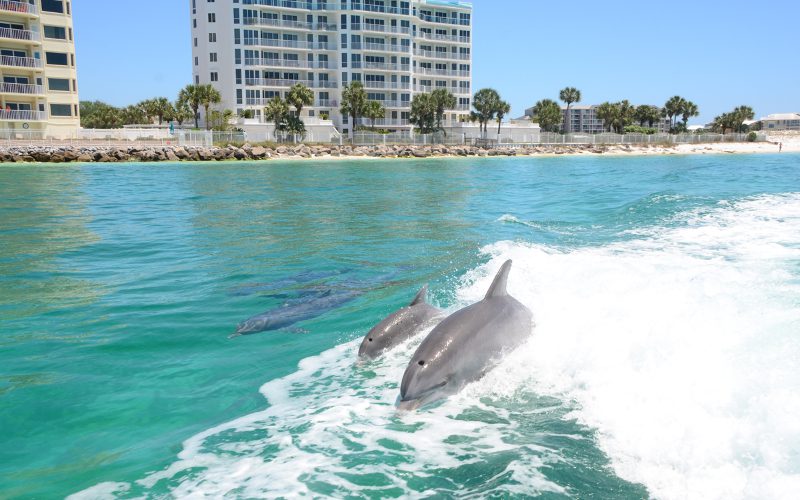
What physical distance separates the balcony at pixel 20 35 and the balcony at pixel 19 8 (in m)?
1.88

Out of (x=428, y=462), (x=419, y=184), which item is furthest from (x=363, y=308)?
(x=419, y=184)

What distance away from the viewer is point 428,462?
4750 millimetres

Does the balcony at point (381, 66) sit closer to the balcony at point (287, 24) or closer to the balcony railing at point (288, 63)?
the balcony railing at point (288, 63)

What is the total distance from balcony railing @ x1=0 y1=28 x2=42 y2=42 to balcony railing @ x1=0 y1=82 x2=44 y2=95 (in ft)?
16.5

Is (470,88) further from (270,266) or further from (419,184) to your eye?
(270,266)

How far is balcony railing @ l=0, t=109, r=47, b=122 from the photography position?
217ft

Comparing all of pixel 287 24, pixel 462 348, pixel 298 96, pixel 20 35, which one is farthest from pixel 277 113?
pixel 462 348

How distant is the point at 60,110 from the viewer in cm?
7188

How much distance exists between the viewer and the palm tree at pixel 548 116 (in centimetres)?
11188

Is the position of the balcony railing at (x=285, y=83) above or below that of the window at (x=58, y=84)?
above

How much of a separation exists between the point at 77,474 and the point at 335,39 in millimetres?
105482

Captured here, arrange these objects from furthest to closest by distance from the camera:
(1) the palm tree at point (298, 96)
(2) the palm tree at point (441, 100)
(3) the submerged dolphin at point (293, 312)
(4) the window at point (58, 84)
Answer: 1. (2) the palm tree at point (441, 100)
2. (1) the palm tree at point (298, 96)
3. (4) the window at point (58, 84)
4. (3) the submerged dolphin at point (293, 312)

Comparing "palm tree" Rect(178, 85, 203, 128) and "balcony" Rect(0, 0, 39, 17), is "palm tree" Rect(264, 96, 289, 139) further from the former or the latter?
→ "balcony" Rect(0, 0, 39, 17)

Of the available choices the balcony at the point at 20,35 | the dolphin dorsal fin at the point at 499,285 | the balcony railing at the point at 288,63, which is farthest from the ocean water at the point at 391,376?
the balcony railing at the point at 288,63
